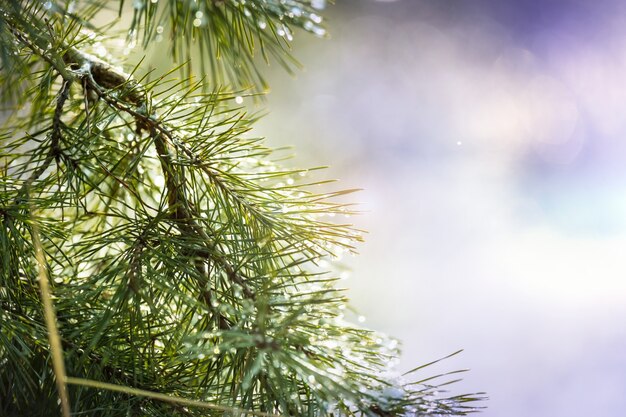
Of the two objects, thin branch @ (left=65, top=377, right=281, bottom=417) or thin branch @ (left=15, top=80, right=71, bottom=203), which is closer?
thin branch @ (left=65, top=377, right=281, bottom=417)

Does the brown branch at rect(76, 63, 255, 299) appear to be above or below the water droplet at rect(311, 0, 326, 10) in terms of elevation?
below

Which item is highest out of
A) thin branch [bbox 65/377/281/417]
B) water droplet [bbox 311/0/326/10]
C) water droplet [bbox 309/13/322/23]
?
water droplet [bbox 311/0/326/10]

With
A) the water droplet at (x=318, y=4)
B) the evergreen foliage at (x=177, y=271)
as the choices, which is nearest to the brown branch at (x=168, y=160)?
the evergreen foliage at (x=177, y=271)

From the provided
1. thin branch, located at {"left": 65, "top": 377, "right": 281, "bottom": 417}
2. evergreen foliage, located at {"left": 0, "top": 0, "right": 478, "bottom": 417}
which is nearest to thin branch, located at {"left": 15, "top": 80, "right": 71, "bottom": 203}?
evergreen foliage, located at {"left": 0, "top": 0, "right": 478, "bottom": 417}

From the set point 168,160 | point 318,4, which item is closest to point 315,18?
point 318,4

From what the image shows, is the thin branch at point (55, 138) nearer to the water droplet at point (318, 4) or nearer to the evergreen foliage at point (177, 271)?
the evergreen foliage at point (177, 271)

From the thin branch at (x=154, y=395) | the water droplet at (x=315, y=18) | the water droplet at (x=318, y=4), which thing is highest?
the water droplet at (x=318, y=4)

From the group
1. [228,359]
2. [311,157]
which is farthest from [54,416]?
[311,157]

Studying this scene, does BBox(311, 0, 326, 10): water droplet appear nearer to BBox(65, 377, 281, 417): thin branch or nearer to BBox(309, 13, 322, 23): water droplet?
BBox(309, 13, 322, 23): water droplet
